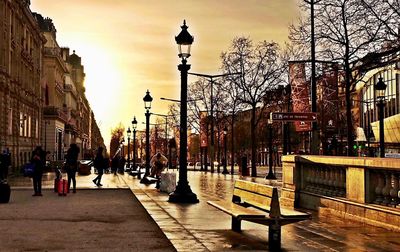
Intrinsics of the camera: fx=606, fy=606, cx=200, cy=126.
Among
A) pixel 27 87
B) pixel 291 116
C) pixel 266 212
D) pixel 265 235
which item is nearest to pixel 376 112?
pixel 27 87

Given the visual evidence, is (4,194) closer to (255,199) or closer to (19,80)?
(255,199)

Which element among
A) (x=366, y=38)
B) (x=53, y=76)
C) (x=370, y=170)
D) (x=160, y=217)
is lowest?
(x=160, y=217)

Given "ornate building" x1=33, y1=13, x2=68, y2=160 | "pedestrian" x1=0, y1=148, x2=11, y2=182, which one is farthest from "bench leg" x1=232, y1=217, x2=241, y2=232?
"ornate building" x1=33, y1=13, x2=68, y2=160

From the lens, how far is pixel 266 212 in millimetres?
10383

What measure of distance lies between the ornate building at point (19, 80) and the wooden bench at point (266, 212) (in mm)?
42375

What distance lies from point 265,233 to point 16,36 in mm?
54320

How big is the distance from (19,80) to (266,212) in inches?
2207

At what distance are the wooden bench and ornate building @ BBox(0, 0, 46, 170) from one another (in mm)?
42375

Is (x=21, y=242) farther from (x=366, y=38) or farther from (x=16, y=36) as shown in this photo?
(x=16, y=36)

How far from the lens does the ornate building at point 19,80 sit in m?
53.5

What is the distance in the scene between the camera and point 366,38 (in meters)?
24.7

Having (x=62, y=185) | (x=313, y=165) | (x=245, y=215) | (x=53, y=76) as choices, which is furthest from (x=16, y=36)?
(x=245, y=215)

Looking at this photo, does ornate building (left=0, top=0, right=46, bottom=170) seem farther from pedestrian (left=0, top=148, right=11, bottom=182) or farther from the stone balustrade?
the stone balustrade

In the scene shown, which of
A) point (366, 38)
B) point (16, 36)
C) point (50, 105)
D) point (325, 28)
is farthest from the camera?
point (50, 105)
